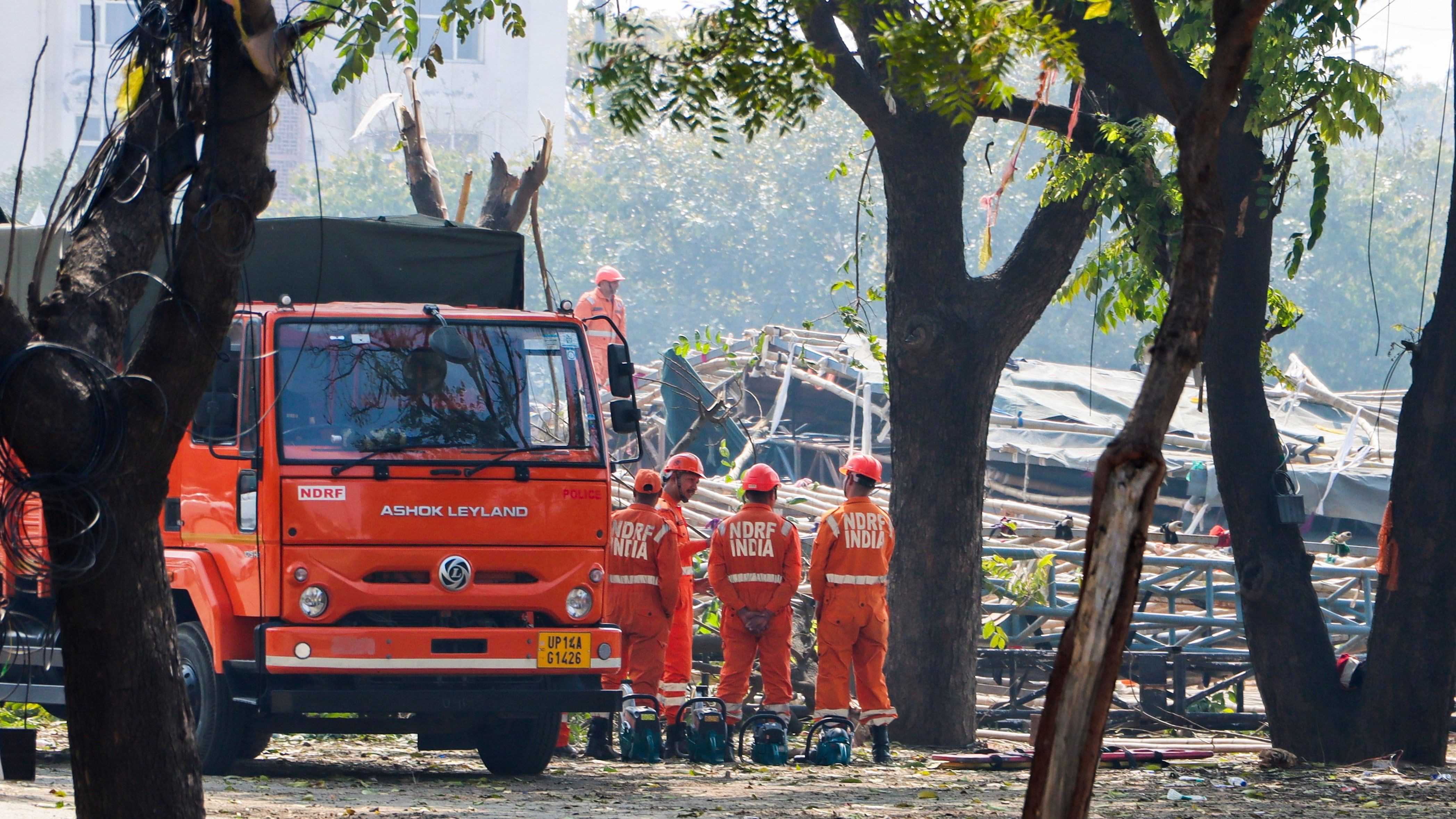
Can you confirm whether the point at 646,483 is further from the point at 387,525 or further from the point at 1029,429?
the point at 1029,429

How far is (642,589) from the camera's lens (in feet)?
34.8

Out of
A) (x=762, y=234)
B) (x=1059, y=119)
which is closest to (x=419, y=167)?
(x=1059, y=119)

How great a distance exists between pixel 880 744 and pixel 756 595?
1.21 m

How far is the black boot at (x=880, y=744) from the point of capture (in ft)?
34.5

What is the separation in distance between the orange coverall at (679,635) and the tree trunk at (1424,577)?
13.5 ft

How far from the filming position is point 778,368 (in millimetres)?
24109

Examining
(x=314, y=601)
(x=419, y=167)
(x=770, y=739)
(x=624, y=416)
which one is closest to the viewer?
(x=314, y=601)

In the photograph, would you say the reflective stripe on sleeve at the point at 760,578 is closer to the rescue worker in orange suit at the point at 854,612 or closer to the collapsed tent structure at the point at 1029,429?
the rescue worker in orange suit at the point at 854,612

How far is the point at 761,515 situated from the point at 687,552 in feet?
2.69

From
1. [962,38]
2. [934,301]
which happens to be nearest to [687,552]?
[934,301]

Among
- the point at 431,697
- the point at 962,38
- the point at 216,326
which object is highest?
the point at 962,38

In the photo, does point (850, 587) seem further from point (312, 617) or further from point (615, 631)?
point (312, 617)

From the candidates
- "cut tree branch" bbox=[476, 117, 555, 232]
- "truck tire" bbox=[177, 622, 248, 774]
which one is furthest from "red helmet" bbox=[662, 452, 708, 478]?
"truck tire" bbox=[177, 622, 248, 774]

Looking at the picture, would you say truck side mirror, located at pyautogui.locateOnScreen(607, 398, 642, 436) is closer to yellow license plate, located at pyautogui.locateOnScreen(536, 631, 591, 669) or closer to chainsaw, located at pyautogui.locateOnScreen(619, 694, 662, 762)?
yellow license plate, located at pyautogui.locateOnScreen(536, 631, 591, 669)
